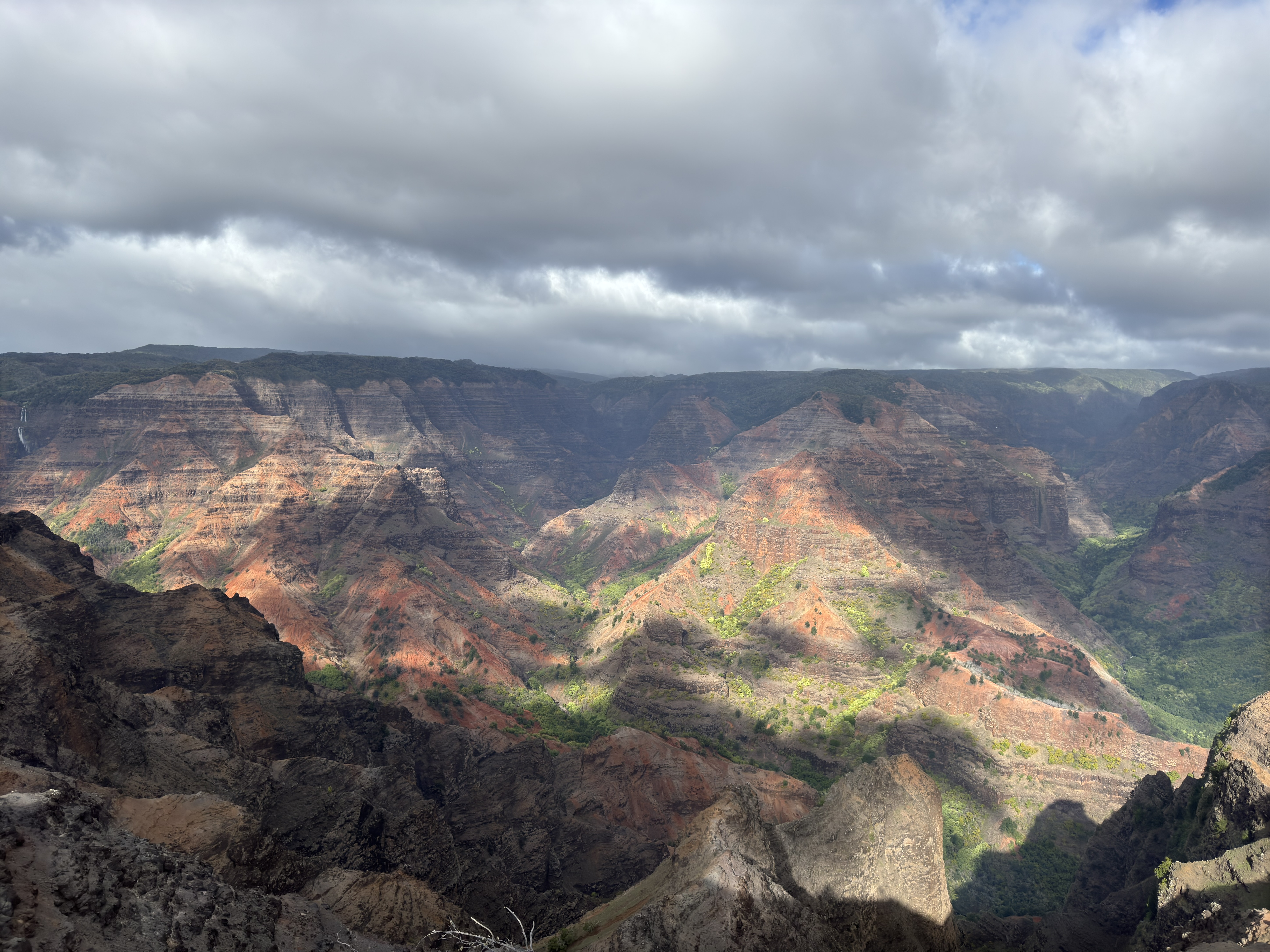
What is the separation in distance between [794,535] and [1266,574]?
354 feet

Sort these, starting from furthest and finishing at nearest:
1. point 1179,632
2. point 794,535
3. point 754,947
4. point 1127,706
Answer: point 1179,632 < point 794,535 < point 1127,706 < point 754,947

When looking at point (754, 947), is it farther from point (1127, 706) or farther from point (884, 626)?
point (1127, 706)

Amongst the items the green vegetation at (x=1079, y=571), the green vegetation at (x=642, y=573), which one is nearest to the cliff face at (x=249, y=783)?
the green vegetation at (x=642, y=573)

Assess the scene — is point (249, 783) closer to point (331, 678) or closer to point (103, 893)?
point (103, 893)

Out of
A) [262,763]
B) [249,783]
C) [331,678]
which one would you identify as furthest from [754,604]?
[249,783]

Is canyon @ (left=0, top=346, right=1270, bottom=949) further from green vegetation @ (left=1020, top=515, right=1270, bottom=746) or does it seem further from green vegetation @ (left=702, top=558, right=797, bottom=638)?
green vegetation @ (left=702, top=558, right=797, bottom=638)

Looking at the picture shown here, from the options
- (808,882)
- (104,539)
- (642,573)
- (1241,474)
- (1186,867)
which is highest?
(1241,474)

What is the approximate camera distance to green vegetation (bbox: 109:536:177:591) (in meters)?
119

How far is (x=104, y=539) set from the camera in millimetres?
133250

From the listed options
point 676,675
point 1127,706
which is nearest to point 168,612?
point 676,675

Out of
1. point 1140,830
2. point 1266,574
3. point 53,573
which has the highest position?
point 53,573

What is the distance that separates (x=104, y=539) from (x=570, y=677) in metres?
98.2

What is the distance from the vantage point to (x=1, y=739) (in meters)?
36.4

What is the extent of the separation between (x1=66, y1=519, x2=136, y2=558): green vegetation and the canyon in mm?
649
